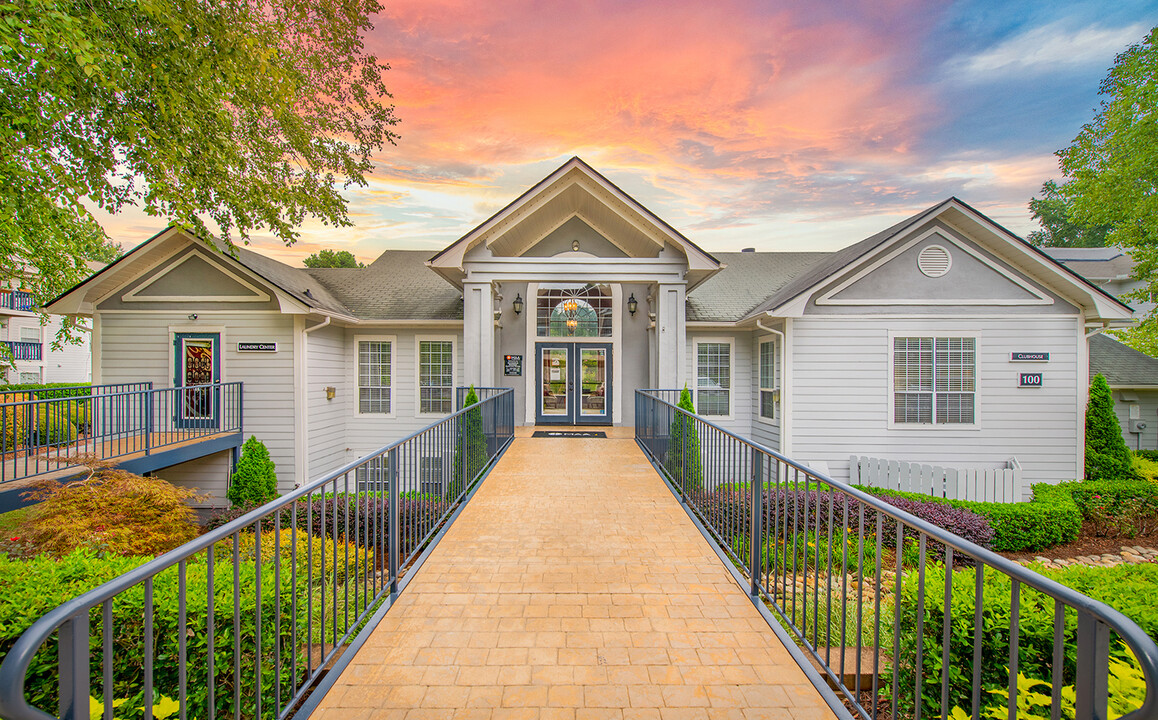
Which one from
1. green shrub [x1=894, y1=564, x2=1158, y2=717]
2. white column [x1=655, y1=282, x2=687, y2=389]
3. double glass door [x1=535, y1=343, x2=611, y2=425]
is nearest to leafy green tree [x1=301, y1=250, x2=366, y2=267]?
double glass door [x1=535, y1=343, x2=611, y2=425]

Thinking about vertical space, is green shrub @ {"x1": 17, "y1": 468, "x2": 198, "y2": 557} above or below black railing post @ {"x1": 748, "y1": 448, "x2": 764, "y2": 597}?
below

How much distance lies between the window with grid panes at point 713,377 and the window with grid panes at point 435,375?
6.39m

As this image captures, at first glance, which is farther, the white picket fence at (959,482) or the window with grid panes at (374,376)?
the window with grid panes at (374,376)

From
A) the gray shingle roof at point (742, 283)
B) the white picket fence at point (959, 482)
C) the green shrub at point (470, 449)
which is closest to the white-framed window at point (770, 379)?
the gray shingle roof at point (742, 283)

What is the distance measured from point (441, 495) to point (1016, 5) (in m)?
14.7

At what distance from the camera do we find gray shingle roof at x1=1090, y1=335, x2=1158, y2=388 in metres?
12.8

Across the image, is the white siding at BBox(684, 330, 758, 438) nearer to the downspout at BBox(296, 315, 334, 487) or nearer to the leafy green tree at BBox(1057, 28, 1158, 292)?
the downspout at BBox(296, 315, 334, 487)

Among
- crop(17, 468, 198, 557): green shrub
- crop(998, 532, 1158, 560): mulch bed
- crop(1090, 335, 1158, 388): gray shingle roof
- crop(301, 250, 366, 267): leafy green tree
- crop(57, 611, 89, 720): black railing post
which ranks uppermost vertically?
crop(301, 250, 366, 267): leafy green tree

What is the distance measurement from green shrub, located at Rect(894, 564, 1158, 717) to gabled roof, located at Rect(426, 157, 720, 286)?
7076 mm

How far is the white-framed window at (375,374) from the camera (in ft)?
40.4

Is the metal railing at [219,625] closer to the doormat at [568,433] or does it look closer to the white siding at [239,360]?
the doormat at [568,433]

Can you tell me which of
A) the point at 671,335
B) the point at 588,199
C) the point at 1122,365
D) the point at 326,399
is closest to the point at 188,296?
the point at 326,399

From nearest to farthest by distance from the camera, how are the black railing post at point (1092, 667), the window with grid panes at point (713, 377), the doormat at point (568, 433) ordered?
1. the black railing post at point (1092, 667)
2. the doormat at point (568, 433)
3. the window with grid panes at point (713, 377)

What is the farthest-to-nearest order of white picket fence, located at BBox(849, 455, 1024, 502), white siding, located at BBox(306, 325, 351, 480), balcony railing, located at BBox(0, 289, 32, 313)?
balcony railing, located at BBox(0, 289, 32, 313)
white siding, located at BBox(306, 325, 351, 480)
white picket fence, located at BBox(849, 455, 1024, 502)
